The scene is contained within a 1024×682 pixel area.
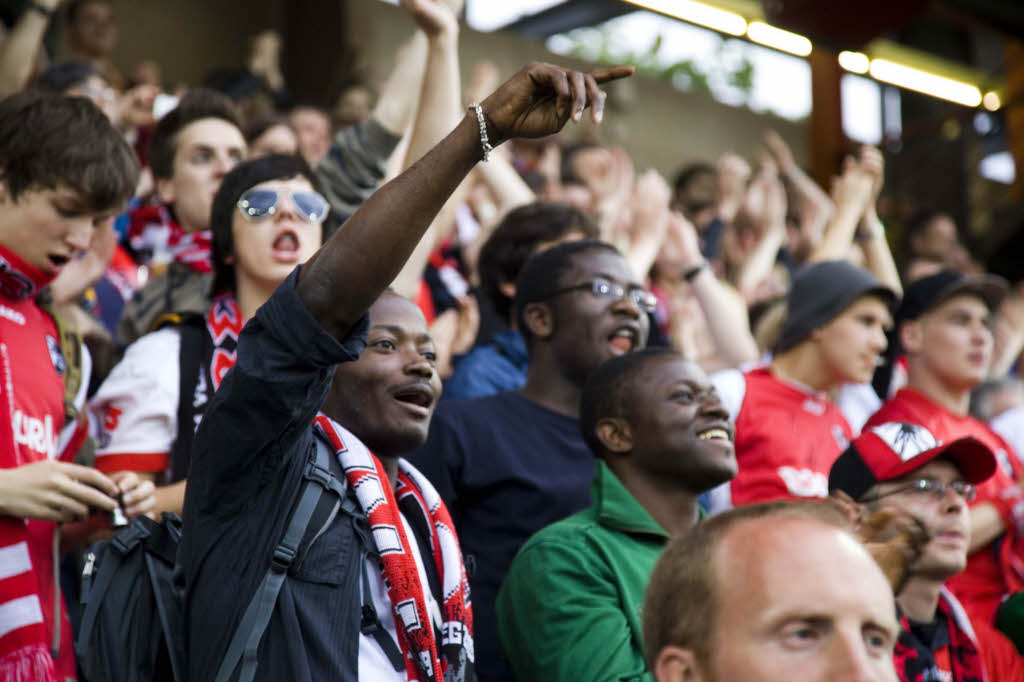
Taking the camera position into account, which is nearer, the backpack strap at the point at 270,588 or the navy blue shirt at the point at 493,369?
the backpack strap at the point at 270,588

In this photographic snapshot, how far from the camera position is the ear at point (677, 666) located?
2176 mm

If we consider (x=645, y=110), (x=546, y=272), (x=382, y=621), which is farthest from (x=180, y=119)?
(x=645, y=110)

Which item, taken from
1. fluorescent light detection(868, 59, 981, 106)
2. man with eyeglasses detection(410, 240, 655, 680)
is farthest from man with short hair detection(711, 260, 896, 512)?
fluorescent light detection(868, 59, 981, 106)

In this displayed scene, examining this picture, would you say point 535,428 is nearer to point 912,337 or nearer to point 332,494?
point 332,494

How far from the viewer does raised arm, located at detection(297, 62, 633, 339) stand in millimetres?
2252

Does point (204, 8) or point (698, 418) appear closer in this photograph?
point (698, 418)

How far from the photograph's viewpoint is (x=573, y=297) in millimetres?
4324

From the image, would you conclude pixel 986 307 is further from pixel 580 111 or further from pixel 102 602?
pixel 102 602

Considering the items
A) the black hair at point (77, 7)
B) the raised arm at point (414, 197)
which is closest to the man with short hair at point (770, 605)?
the raised arm at point (414, 197)

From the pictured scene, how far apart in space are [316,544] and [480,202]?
4.40 m

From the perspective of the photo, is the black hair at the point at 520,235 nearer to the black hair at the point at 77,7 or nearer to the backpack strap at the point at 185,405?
the backpack strap at the point at 185,405

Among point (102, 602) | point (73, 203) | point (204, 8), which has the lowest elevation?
point (102, 602)

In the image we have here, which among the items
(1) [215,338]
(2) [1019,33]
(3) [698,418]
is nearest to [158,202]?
(1) [215,338]

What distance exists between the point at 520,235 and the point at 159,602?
2591 millimetres
